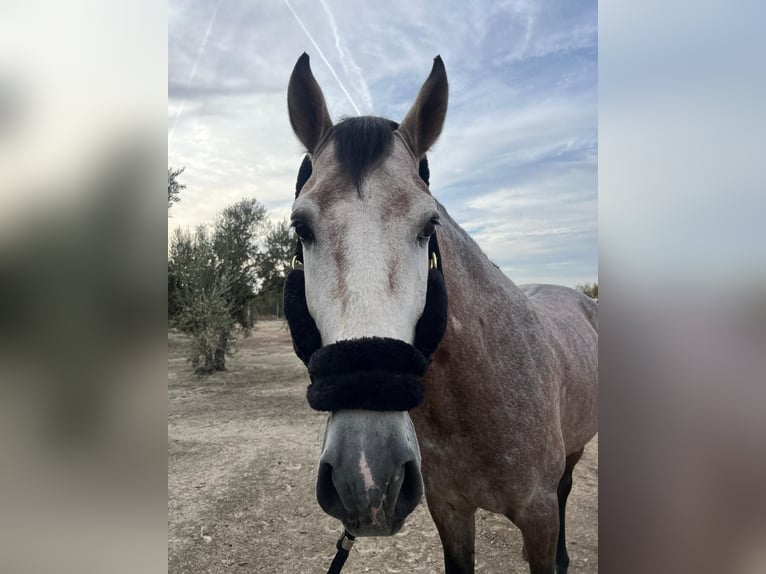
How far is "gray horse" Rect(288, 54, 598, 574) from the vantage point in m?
0.81

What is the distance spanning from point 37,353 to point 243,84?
195 cm

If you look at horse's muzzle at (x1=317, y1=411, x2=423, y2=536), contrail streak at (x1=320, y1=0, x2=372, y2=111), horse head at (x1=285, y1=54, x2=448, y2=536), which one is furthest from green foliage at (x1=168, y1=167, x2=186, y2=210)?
horse's muzzle at (x1=317, y1=411, x2=423, y2=536)

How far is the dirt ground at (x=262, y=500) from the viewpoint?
2.28 meters

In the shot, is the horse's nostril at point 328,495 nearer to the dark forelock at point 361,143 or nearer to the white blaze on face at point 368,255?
the white blaze on face at point 368,255


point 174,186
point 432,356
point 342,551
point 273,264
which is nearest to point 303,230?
point 432,356

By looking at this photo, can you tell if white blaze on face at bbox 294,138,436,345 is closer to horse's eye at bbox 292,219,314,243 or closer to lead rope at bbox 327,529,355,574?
horse's eye at bbox 292,219,314,243

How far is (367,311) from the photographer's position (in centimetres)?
80

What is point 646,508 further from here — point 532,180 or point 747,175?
point 532,180

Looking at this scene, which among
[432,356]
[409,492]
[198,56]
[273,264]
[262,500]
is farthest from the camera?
[273,264]

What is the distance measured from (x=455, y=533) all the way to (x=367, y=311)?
1.15 metres

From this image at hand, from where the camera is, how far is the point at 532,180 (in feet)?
6.73

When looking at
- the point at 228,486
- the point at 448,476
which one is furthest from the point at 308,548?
the point at 448,476

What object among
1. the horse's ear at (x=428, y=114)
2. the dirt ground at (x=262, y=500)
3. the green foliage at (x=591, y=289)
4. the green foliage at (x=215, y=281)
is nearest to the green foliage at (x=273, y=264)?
the green foliage at (x=215, y=281)

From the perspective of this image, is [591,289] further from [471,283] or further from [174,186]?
[174,186]
